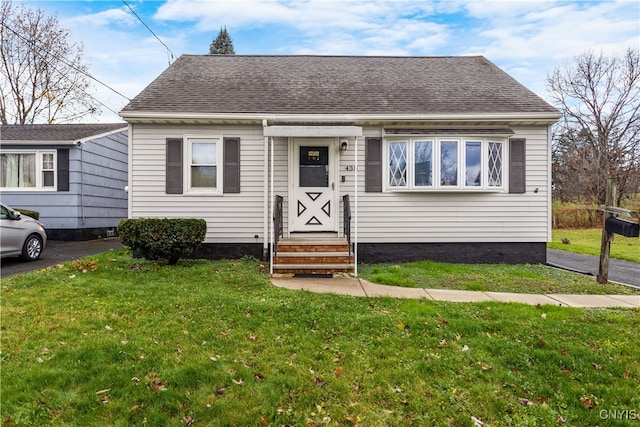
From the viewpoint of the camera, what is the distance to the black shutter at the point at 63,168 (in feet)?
35.9

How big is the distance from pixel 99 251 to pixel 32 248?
1.84 m

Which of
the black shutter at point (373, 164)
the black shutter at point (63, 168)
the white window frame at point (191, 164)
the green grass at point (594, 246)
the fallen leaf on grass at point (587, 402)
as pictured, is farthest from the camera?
the black shutter at point (63, 168)

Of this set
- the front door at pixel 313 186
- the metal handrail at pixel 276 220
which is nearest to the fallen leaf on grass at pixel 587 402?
the metal handrail at pixel 276 220

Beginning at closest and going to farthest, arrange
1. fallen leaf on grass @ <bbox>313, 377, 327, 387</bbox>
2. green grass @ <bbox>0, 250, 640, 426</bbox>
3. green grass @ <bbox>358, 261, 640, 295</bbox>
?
green grass @ <bbox>0, 250, 640, 426</bbox>, fallen leaf on grass @ <bbox>313, 377, 327, 387</bbox>, green grass @ <bbox>358, 261, 640, 295</bbox>

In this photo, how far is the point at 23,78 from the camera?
19.4 metres

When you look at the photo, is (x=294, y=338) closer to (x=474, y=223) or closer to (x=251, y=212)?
(x=251, y=212)

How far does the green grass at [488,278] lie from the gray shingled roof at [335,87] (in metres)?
3.47

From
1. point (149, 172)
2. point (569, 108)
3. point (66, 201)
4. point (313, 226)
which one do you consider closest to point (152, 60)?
point (66, 201)

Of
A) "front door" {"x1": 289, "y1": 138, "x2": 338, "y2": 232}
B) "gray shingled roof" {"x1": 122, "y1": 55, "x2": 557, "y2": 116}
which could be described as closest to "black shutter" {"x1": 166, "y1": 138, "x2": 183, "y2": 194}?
"gray shingled roof" {"x1": 122, "y1": 55, "x2": 557, "y2": 116}

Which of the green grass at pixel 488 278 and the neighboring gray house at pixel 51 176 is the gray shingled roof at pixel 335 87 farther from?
the neighboring gray house at pixel 51 176

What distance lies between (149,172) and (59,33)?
60.6ft

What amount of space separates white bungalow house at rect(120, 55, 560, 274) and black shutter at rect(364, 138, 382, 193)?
0.08ft

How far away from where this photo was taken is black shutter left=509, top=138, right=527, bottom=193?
7855 mm

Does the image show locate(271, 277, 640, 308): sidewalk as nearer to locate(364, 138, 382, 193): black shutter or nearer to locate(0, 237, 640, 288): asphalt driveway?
locate(0, 237, 640, 288): asphalt driveway
